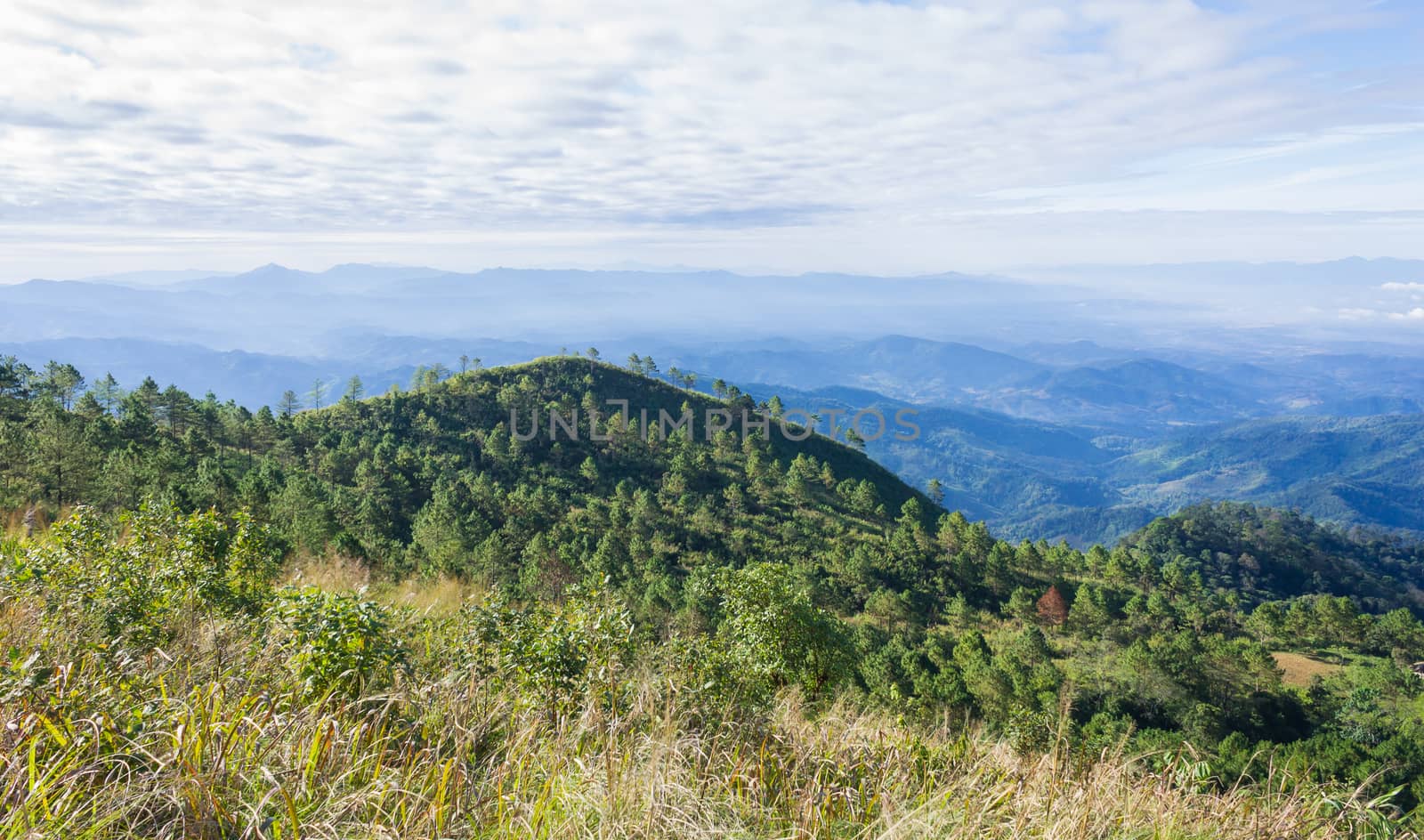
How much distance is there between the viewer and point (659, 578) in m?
39.2

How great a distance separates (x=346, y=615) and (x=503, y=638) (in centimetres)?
175

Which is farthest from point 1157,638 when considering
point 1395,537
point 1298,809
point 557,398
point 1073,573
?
point 1395,537

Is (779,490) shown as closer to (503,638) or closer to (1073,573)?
(1073,573)

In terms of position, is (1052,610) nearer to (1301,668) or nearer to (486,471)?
(1301,668)

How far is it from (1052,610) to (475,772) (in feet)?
162

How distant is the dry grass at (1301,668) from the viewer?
Result: 128ft

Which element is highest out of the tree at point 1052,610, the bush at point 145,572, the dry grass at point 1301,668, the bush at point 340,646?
the bush at point 340,646

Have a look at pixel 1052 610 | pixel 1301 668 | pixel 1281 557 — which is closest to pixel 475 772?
pixel 1052 610

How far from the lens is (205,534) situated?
8.27 metres

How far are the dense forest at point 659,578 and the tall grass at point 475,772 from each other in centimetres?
20

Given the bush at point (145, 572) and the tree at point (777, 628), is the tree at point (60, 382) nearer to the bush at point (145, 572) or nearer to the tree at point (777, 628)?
the bush at point (145, 572)

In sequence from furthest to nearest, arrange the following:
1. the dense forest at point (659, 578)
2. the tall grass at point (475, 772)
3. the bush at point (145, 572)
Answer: the dense forest at point (659, 578) → the bush at point (145, 572) → the tall grass at point (475, 772)

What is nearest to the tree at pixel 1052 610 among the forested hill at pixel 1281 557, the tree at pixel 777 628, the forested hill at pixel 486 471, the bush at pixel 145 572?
the forested hill at pixel 486 471

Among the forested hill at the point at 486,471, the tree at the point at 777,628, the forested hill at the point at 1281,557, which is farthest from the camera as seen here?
the forested hill at the point at 1281,557
